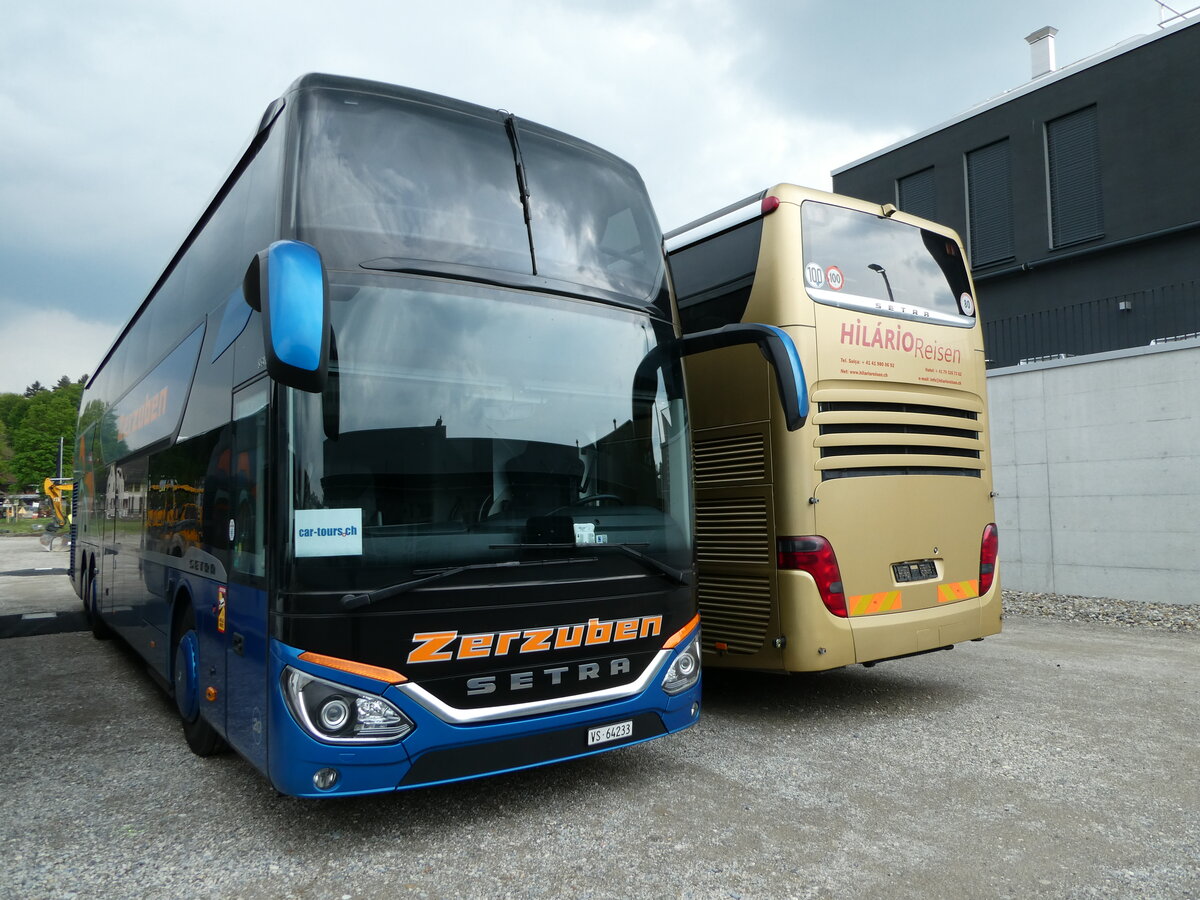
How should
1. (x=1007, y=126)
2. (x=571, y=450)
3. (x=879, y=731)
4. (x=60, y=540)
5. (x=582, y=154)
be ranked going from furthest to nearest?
(x=60, y=540), (x=1007, y=126), (x=879, y=731), (x=582, y=154), (x=571, y=450)

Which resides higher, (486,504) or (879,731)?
(486,504)

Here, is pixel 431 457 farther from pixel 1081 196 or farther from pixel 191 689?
pixel 1081 196

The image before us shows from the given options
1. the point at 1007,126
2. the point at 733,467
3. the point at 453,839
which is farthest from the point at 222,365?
the point at 1007,126

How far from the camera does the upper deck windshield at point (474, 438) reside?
3.63 meters

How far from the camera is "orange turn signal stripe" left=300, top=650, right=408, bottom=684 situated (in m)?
3.54

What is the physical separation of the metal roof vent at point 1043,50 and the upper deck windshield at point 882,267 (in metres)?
16.2

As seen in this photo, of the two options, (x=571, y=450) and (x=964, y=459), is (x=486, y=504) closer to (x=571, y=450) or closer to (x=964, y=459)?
(x=571, y=450)

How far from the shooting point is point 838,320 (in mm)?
6008

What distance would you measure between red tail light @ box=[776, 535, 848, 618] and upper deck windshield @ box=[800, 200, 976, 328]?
1.65 metres

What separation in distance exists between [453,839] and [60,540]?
34.6 metres

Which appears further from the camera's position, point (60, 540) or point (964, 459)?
point (60, 540)

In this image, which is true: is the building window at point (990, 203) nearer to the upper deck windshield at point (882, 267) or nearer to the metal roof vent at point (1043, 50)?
the metal roof vent at point (1043, 50)

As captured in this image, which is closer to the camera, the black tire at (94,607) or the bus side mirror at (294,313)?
the bus side mirror at (294,313)

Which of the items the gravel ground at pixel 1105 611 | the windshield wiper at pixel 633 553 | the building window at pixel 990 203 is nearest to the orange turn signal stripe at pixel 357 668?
the windshield wiper at pixel 633 553
